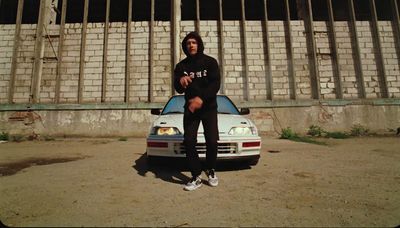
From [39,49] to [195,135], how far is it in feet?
33.0

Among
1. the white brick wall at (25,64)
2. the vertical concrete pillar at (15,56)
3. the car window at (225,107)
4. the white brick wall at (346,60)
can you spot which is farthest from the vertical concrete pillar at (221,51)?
the vertical concrete pillar at (15,56)

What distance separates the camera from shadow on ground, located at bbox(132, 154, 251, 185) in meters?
3.17

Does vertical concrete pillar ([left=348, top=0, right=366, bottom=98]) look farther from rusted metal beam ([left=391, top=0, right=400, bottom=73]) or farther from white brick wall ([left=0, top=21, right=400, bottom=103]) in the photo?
rusted metal beam ([left=391, top=0, right=400, bottom=73])

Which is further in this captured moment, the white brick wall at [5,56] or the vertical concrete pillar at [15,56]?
the white brick wall at [5,56]

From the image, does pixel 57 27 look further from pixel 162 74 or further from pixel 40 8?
pixel 162 74

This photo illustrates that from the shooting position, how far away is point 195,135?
278 cm

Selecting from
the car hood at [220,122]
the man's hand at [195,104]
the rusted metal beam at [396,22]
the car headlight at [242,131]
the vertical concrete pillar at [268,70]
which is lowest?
the car headlight at [242,131]

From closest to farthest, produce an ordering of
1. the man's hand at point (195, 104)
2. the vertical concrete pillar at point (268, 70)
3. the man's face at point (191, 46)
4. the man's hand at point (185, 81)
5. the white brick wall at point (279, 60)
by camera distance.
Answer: the man's hand at point (195, 104)
the man's hand at point (185, 81)
the man's face at point (191, 46)
the vertical concrete pillar at point (268, 70)
the white brick wall at point (279, 60)

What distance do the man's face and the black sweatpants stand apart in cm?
69

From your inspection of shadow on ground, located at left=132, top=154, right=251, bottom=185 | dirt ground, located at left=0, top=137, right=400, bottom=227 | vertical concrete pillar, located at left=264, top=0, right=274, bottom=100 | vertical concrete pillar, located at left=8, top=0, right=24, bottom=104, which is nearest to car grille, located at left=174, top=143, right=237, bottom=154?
shadow on ground, located at left=132, top=154, right=251, bottom=185

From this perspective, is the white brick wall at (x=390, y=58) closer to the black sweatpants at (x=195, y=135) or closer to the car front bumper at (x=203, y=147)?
the car front bumper at (x=203, y=147)

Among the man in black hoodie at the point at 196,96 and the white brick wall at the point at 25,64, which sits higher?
the white brick wall at the point at 25,64

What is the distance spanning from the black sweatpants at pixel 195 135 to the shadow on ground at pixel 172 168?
372 mm

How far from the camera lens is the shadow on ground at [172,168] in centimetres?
317
